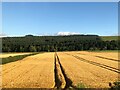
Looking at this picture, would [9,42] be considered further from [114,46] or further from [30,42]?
[114,46]

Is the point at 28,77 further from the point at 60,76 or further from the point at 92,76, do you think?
the point at 92,76

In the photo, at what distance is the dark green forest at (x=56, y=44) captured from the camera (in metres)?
149

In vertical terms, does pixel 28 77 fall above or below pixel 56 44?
below

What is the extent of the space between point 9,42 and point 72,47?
33.9m

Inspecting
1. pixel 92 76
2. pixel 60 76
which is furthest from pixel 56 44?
pixel 92 76

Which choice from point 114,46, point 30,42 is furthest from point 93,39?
point 30,42

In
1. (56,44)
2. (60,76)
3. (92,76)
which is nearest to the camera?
(92,76)

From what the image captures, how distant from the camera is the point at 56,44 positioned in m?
166

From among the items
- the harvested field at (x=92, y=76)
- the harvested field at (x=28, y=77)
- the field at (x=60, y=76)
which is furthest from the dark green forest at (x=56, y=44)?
the harvested field at (x=92, y=76)

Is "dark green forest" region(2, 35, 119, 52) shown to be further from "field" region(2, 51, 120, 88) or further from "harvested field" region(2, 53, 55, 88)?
"harvested field" region(2, 53, 55, 88)

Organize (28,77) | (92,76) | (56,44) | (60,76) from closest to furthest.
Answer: (92,76) → (28,77) → (60,76) → (56,44)

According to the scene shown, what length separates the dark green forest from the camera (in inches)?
5881

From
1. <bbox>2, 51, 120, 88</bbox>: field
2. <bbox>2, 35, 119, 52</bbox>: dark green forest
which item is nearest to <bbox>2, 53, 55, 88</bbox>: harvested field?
<bbox>2, 51, 120, 88</bbox>: field

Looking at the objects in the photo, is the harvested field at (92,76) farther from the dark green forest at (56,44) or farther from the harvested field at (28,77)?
the dark green forest at (56,44)
